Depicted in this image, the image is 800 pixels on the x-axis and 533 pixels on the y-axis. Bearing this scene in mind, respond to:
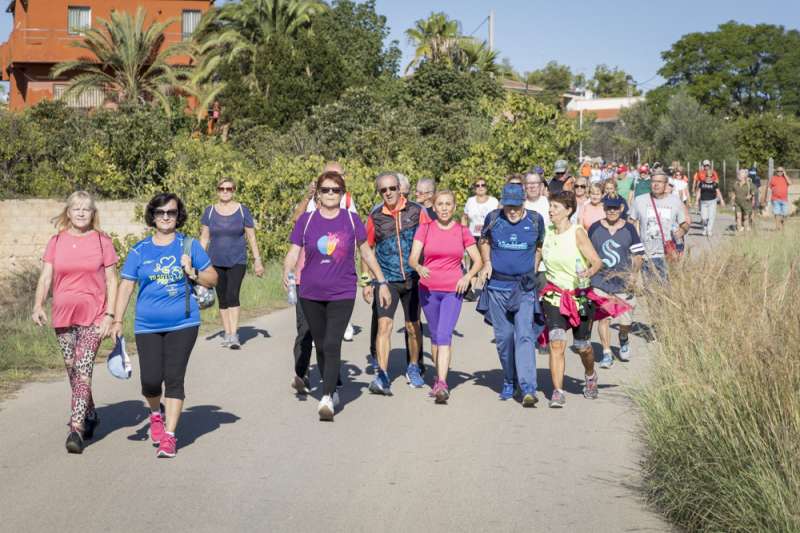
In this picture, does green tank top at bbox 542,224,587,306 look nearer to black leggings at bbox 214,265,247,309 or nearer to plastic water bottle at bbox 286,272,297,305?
plastic water bottle at bbox 286,272,297,305

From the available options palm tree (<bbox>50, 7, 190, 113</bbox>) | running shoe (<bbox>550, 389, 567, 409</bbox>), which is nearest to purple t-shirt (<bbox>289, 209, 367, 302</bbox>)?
running shoe (<bbox>550, 389, 567, 409</bbox>)

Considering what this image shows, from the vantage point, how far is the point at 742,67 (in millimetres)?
97062

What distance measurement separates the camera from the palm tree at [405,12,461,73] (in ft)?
181

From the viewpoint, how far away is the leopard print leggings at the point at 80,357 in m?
7.89

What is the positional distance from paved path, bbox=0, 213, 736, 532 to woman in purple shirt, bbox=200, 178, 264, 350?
2020mm

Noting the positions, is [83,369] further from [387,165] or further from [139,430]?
[387,165]

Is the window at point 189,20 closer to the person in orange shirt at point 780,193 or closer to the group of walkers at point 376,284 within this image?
the person in orange shirt at point 780,193

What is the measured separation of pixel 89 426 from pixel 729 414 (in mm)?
4657

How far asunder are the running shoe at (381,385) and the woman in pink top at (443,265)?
17.7 inches

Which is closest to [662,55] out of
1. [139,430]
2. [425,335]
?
[425,335]

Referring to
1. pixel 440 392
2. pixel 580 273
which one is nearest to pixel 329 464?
pixel 440 392

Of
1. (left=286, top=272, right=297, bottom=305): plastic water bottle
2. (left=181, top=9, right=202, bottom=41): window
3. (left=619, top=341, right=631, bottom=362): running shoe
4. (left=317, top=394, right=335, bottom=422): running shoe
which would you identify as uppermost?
(left=181, top=9, right=202, bottom=41): window

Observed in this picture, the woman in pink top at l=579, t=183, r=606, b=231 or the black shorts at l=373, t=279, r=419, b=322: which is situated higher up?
the woman in pink top at l=579, t=183, r=606, b=231

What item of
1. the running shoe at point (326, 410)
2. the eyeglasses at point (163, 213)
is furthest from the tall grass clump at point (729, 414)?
the eyeglasses at point (163, 213)
